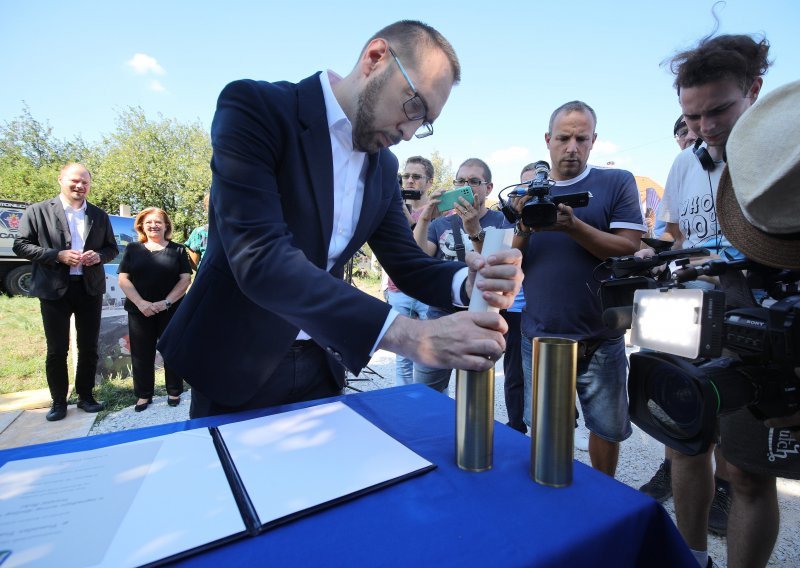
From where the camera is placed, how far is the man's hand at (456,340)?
935mm

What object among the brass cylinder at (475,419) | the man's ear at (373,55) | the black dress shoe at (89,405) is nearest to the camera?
the brass cylinder at (475,419)

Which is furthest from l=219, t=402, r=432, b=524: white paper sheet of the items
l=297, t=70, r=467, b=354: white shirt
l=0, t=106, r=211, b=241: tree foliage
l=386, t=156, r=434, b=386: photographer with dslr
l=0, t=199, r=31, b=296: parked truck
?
l=0, t=106, r=211, b=241: tree foliage

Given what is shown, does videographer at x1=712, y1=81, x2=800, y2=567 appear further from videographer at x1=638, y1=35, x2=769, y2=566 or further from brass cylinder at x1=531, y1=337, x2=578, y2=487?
brass cylinder at x1=531, y1=337, x2=578, y2=487

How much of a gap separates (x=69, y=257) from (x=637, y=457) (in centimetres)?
502

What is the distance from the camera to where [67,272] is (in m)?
3.77

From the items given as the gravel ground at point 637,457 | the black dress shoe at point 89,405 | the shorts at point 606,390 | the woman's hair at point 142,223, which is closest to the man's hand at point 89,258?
the woman's hair at point 142,223

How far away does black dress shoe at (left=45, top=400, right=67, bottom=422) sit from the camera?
371 centimetres

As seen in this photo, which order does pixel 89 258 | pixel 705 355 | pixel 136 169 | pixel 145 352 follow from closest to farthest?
pixel 705 355 → pixel 89 258 → pixel 145 352 → pixel 136 169

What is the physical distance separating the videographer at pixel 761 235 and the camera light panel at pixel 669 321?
0.24m

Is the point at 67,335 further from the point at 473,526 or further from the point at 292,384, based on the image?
the point at 473,526

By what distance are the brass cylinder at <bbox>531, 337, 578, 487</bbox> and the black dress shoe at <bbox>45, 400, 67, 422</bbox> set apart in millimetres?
4434

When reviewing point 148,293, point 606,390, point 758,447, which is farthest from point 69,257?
point 758,447

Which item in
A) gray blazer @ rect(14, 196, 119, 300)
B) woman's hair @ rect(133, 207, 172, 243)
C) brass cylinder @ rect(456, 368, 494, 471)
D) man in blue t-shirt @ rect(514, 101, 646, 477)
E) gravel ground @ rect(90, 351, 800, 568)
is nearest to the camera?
brass cylinder @ rect(456, 368, 494, 471)

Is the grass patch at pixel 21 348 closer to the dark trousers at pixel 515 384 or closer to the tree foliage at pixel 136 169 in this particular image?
the dark trousers at pixel 515 384
